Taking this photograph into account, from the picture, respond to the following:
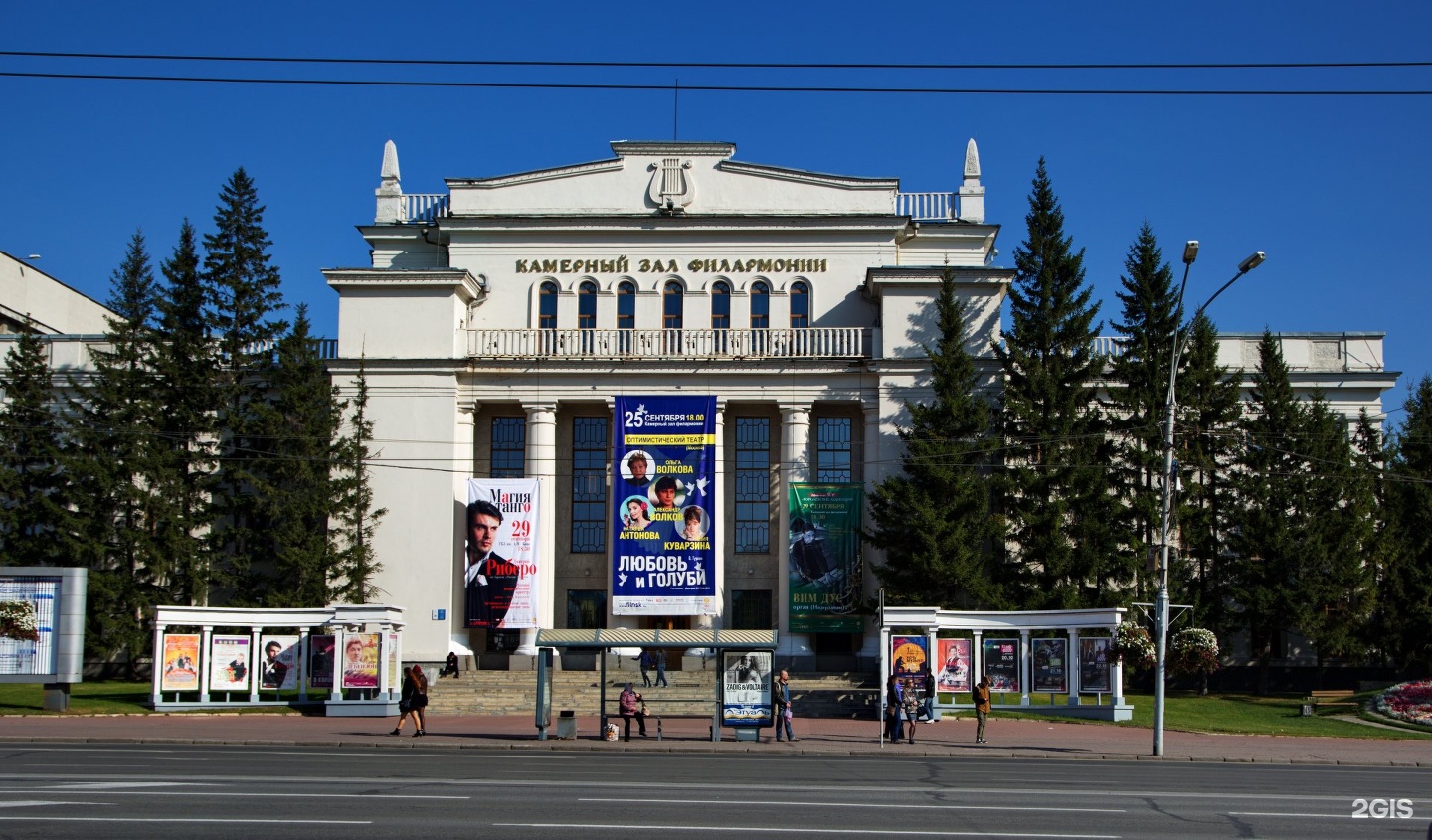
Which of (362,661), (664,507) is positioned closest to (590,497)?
(664,507)

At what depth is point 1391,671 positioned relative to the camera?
4544 cm

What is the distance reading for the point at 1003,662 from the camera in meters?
36.9

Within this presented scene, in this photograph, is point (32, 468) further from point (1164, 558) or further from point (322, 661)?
point (1164, 558)

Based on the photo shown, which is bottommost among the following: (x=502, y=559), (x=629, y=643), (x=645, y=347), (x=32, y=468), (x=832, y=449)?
(x=629, y=643)

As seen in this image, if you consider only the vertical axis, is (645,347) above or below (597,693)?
above

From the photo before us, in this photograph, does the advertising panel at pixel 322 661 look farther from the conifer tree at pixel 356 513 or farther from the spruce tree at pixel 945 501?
the spruce tree at pixel 945 501

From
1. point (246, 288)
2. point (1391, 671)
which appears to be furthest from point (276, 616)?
point (1391, 671)

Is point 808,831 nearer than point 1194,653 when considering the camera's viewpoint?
Yes

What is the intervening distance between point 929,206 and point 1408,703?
24456 mm

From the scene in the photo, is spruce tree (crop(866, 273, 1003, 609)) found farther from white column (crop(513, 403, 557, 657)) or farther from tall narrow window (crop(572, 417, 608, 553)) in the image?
white column (crop(513, 403, 557, 657))

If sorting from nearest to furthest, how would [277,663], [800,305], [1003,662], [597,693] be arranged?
1. [1003,662]
2. [277,663]
3. [597,693]
4. [800,305]

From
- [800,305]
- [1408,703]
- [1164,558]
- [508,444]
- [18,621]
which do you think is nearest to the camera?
[1164,558]

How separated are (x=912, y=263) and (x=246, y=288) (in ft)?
81.6

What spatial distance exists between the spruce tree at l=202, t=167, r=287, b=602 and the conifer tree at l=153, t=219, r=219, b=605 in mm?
461
